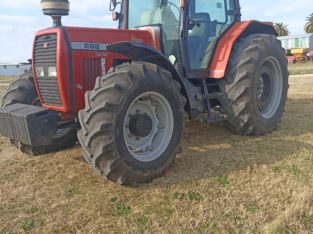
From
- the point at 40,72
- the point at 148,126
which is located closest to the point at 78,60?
the point at 40,72

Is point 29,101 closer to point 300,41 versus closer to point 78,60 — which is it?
point 78,60

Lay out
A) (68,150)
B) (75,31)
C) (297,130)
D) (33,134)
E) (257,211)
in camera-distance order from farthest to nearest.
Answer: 1. (297,130)
2. (68,150)
3. (75,31)
4. (33,134)
5. (257,211)

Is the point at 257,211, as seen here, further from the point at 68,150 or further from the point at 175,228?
the point at 68,150

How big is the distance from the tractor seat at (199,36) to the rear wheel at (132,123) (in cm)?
131

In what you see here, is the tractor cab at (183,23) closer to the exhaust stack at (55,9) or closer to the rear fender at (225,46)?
the rear fender at (225,46)

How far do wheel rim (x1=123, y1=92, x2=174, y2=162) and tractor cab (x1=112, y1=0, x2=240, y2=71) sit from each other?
1286mm

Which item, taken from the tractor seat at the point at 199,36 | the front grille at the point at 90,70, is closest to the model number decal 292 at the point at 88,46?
the front grille at the point at 90,70

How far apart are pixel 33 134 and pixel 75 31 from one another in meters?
1.34

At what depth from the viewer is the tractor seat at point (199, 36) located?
18.4 ft

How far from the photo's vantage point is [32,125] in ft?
13.2

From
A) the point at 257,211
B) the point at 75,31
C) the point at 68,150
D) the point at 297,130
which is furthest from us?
the point at 297,130

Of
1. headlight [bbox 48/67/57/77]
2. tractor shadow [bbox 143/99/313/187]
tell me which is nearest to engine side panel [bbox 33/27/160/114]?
headlight [bbox 48/67/57/77]

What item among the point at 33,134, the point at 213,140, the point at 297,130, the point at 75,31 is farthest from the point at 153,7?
the point at 297,130

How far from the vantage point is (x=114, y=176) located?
3.87 meters
